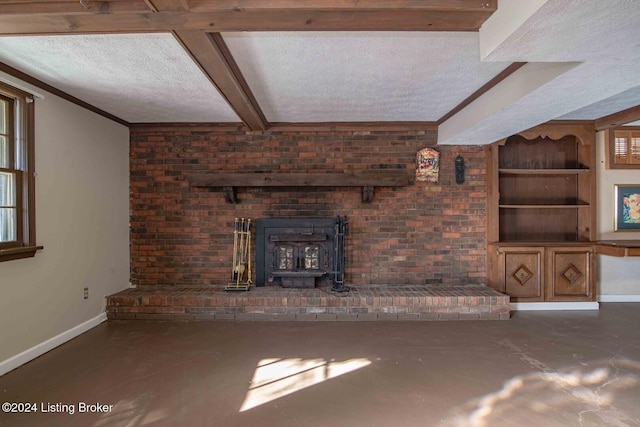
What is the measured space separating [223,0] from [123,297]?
137 inches

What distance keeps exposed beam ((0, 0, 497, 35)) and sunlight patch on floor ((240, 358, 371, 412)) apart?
2460mm

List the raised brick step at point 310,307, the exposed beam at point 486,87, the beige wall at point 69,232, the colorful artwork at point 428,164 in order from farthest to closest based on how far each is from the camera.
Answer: the colorful artwork at point 428,164 → the raised brick step at point 310,307 → the beige wall at point 69,232 → the exposed beam at point 486,87

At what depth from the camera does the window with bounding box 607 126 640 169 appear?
4117 mm

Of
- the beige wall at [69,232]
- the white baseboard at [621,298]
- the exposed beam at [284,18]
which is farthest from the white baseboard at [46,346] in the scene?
the white baseboard at [621,298]

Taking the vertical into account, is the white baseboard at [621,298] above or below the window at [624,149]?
below

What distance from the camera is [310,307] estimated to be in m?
3.64

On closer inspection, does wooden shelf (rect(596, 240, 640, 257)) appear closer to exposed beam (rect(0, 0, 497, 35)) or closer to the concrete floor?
the concrete floor

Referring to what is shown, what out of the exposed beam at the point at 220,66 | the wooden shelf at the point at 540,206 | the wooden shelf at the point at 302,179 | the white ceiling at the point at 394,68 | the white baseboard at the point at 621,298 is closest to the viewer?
the white ceiling at the point at 394,68

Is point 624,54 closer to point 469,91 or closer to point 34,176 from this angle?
point 469,91

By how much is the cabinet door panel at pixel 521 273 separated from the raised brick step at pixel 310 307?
0.44m

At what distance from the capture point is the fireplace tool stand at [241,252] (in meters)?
4.00

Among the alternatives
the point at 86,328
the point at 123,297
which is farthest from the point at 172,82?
the point at 86,328

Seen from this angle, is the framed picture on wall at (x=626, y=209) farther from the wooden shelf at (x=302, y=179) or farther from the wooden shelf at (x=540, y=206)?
the wooden shelf at (x=302, y=179)

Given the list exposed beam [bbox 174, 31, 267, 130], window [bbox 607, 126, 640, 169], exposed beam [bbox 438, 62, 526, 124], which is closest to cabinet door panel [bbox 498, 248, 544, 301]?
window [bbox 607, 126, 640, 169]
